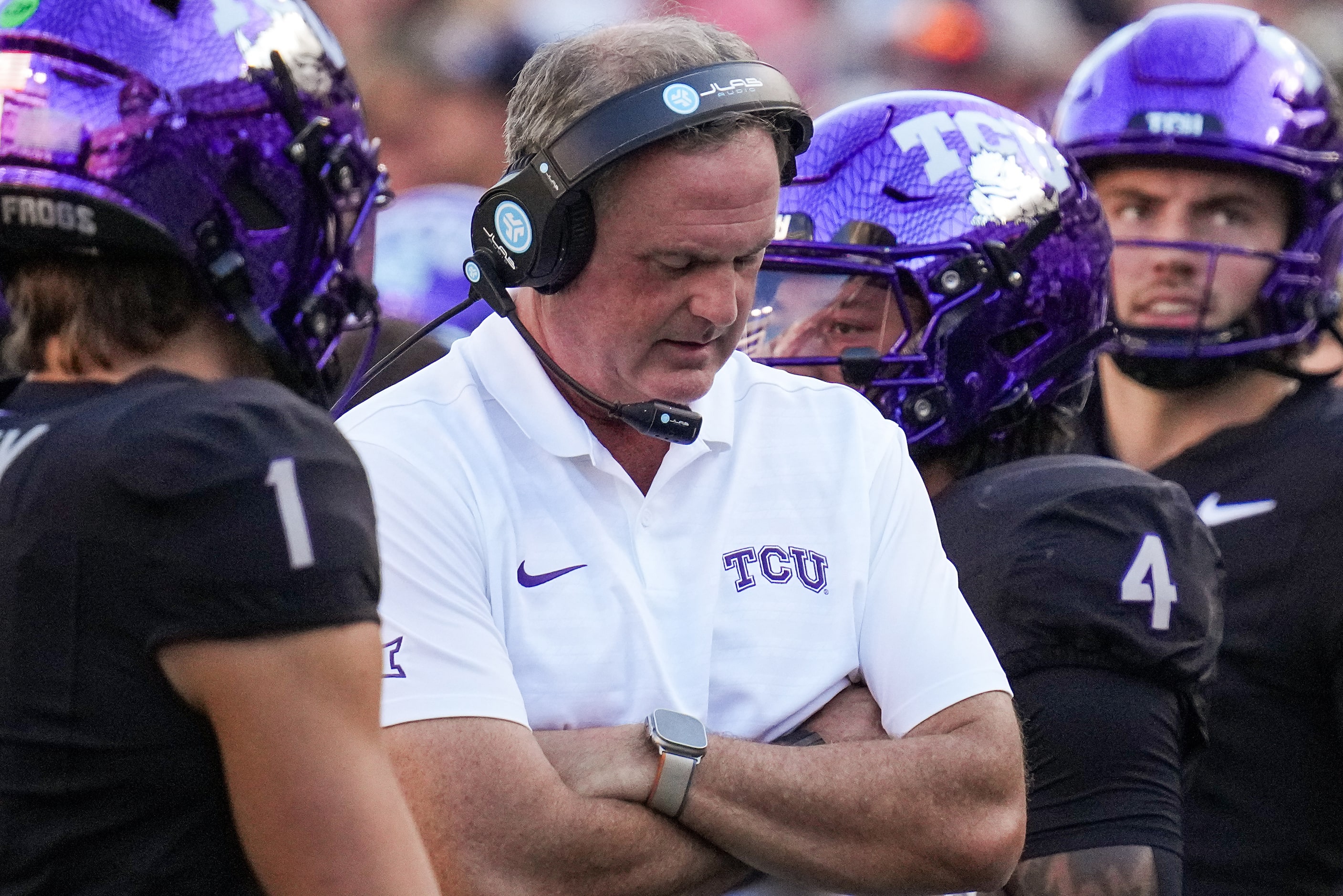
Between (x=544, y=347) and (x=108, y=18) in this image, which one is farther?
(x=544, y=347)

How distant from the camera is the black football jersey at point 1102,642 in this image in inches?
88.6

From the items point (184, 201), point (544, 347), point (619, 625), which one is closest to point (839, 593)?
point (619, 625)

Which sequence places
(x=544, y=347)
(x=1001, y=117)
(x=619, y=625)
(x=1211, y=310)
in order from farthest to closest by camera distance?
(x=1211, y=310), (x=1001, y=117), (x=544, y=347), (x=619, y=625)

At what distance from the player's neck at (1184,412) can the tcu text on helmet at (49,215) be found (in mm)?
2697

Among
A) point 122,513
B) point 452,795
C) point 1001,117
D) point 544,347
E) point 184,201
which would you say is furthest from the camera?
point 1001,117

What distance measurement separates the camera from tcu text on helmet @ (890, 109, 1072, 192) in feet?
9.62

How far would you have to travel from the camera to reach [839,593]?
2176 millimetres

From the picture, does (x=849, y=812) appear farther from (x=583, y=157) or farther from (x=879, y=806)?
(x=583, y=157)

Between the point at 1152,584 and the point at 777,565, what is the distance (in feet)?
1.80

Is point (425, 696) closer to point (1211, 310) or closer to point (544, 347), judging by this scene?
point (544, 347)

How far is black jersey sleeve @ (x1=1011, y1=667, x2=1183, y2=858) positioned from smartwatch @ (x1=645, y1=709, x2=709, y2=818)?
57 centimetres

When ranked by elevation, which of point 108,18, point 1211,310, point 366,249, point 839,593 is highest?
point 108,18

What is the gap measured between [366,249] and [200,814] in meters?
0.91

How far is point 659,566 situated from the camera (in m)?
2.13
